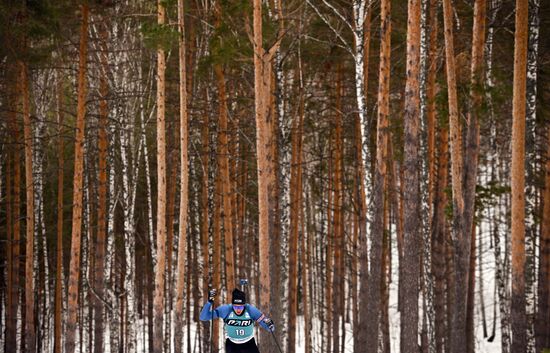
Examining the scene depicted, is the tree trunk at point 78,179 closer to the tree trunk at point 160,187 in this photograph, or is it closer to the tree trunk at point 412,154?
the tree trunk at point 160,187

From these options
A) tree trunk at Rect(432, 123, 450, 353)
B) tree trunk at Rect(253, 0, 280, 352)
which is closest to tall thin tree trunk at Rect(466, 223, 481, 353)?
tree trunk at Rect(432, 123, 450, 353)

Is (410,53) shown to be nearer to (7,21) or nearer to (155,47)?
(155,47)

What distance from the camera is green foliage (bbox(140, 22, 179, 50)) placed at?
1167 cm

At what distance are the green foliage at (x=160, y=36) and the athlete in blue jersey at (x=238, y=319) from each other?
4.98 m

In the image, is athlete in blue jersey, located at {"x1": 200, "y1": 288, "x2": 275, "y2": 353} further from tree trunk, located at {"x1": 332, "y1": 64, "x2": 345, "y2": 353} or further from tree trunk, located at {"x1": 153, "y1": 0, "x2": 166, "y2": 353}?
tree trunk, located at {"x1": 332, "y1": 64, "x2": 345, "y2": 353}

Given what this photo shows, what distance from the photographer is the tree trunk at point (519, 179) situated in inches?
427

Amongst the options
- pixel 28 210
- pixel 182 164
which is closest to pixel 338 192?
pixel 182 164

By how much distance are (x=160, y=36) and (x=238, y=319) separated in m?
5.52

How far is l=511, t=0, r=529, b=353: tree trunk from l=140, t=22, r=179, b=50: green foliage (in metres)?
6.27

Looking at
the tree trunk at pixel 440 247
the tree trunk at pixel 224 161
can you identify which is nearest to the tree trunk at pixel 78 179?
the tree trunk at pixel 224 161

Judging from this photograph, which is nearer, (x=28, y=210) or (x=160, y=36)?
(x=160, y=36)

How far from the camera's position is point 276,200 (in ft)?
49.0

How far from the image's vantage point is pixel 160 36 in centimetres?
1172

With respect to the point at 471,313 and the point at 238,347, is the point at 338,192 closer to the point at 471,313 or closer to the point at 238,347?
the point at 471,313
